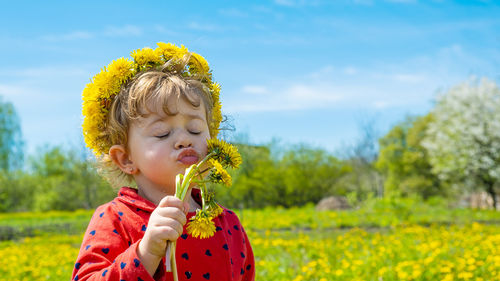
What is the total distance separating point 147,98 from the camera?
5.01 feet

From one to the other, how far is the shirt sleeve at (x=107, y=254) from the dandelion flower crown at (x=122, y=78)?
0.29 metres

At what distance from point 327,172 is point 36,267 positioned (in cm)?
1733

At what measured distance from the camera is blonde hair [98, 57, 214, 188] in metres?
1.52

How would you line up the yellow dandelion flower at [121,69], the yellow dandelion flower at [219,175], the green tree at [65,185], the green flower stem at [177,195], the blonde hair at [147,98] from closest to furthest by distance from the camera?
the green flower stem at [177,195] < the yellow dandelion flower at [219,175] < the blonde hair at [147,98] < the yellow dandelion flower at [121,69] < the green tree at [65,185]

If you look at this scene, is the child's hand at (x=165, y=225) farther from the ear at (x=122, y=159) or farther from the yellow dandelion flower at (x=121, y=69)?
the yellow dandelion flower at (x=121, y=69)

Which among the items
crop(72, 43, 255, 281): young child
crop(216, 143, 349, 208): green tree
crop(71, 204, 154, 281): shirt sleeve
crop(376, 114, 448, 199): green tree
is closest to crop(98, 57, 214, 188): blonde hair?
crop(72, 43, 255, 281): young child

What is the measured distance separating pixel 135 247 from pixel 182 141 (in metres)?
0.36

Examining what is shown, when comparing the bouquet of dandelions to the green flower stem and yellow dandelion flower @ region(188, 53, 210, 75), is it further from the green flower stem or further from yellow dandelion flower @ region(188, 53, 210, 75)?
yellow dandelion flower @ region(188, 53, 210, 75)

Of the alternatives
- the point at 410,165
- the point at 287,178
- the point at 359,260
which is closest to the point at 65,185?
the point at 287,178

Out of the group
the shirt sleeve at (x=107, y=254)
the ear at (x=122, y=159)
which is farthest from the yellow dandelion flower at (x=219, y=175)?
the ear at (x=122, y=159)

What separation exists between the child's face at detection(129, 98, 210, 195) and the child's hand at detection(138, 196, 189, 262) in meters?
0.27

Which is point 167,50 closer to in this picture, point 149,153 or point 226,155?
point 149,153

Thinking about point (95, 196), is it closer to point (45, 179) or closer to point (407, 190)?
point (45, 179)

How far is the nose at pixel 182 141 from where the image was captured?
1.44 meters
